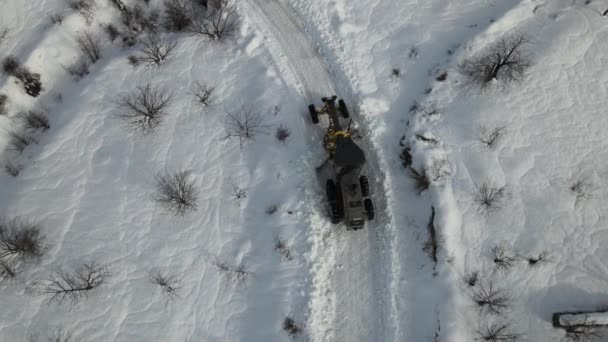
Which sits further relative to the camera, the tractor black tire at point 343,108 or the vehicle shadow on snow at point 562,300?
the tractor black tire at point 343,108

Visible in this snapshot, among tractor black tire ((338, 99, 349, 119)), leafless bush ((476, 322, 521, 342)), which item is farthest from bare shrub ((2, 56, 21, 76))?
leafless bush ((476, 322, 521, 342))

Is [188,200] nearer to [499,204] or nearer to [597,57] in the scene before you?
[499,204]

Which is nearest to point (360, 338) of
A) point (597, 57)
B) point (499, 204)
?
point (499, 204)

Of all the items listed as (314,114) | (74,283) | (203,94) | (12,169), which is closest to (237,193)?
(314,114)

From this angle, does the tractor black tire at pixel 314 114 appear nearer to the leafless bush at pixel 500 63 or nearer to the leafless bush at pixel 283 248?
the leafless bush at pixel 283 248

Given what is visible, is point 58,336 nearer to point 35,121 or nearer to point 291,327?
point 291,327

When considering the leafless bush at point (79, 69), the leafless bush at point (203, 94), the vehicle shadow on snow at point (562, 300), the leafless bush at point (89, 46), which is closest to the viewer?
the vehicle shadow on snow at point (562, 300)

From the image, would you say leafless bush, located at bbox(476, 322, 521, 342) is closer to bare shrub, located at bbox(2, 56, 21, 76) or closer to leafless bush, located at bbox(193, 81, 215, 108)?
leafless bush, located at bbox(193, 81, 215, 108)

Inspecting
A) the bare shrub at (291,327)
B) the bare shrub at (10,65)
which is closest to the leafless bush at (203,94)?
the bare shrub at (10,65)
